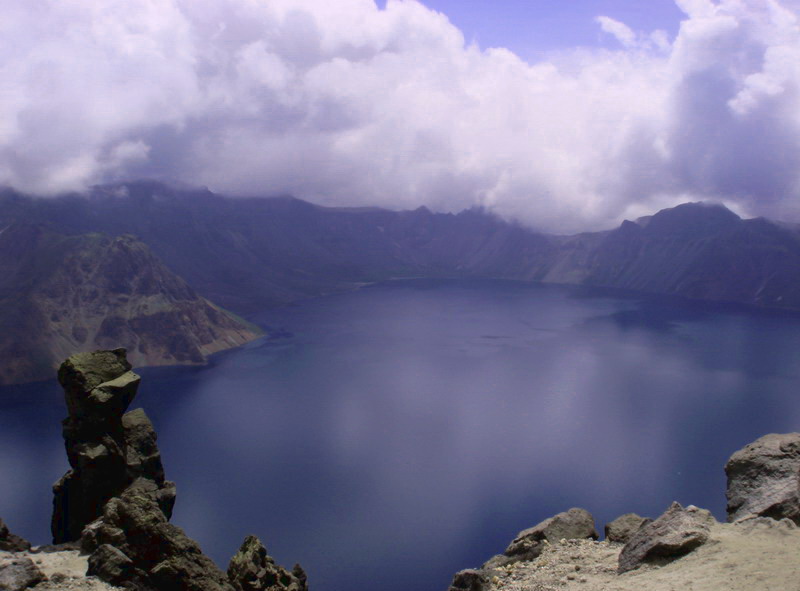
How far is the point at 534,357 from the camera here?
15000 centimetres

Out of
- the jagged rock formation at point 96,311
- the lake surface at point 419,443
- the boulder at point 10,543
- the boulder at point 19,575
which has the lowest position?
the lake surface at point 419,443

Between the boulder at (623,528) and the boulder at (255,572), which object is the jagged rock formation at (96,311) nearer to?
the boulder at (255,572)

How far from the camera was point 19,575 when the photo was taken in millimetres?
17516

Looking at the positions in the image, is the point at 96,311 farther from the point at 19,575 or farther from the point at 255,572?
the point at 19,575

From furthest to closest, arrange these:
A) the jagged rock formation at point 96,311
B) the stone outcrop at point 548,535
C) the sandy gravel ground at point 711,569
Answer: the jagged rock formation at point 96,311 → the stone outcrop at point 548,535 → the sandy gravel ground at point 711,569

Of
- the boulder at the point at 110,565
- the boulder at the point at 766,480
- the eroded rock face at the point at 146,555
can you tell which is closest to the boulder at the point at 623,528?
the boulder at the point at 766,480

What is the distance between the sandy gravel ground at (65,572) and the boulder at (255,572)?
4643 mm

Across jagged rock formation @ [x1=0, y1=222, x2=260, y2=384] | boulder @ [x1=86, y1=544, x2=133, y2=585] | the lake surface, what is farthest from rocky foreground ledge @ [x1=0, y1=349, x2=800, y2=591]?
jagged rock formation @ [x1=0, y1=222, x2=260, y2=384]

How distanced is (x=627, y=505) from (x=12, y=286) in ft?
572

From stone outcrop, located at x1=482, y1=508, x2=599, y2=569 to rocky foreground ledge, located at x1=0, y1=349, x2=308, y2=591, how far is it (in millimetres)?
8399

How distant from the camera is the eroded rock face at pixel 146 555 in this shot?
18828 millimetres

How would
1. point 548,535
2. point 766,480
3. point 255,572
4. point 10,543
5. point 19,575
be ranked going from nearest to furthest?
point 19,575 < point 766,480 < point 255,572 < point 10,543 < point 548,535

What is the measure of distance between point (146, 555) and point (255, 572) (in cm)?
454

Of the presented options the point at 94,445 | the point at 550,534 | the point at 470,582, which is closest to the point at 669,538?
the point at 470,582
